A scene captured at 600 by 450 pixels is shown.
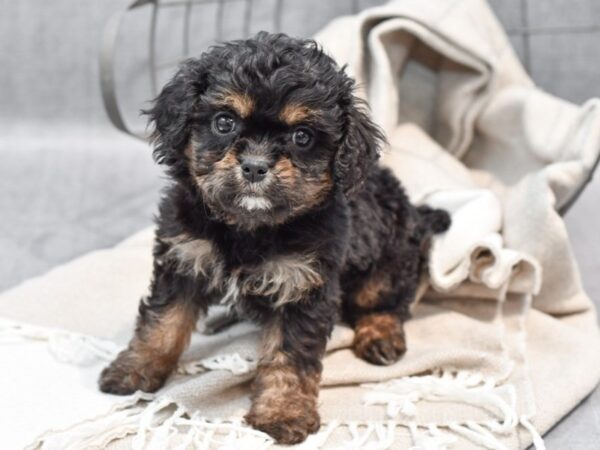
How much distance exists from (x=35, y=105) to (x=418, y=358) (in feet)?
12.8

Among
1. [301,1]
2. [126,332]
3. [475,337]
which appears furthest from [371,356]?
[301,1]

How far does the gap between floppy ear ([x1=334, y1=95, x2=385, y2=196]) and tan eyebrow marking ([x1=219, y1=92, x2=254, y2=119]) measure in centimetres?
41

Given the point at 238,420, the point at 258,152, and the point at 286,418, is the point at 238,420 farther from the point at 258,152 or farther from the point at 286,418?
the point at 258,152

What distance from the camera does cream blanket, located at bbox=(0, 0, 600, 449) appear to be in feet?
10.2

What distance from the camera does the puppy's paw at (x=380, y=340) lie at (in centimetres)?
356

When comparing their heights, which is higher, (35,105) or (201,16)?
(201,16)

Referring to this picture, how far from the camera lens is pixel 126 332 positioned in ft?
12.3

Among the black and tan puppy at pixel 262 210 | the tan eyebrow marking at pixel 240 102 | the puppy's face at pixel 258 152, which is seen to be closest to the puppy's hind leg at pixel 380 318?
the black and tan puppy at pixel 262 210

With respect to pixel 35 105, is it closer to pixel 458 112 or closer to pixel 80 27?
pixel 80 27

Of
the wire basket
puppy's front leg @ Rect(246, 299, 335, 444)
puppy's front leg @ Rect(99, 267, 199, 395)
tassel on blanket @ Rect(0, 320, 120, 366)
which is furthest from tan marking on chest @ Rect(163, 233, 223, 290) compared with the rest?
the wire basket

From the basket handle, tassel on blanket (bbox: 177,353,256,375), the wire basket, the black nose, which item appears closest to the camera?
the black nose

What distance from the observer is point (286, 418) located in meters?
2.98

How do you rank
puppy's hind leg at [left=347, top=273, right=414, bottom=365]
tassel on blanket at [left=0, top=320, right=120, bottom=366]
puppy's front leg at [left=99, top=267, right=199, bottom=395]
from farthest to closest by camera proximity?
puppy's hind leg at [left=347, top=273, right=414, bottom=365] < tassel on blanket at [left=0, top=320, right=120, bottom=366] < puppy's front leg at [left=99, top=267, right=199, bottom=395]

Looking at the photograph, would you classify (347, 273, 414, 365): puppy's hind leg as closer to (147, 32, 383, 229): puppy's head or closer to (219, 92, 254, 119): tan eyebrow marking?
(147, 32, 383, 229): puppy's head
